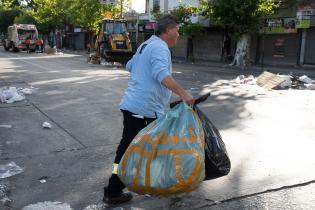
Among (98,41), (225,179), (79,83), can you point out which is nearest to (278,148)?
(225,179)

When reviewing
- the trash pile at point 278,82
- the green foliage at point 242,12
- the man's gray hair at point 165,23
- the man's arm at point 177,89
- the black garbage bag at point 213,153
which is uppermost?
the green foliage at point 242,12

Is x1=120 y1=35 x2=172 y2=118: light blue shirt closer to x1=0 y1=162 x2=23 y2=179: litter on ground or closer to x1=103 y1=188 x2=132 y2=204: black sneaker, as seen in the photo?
x1=103 y1=188 x2=132 y2=204: black sneaker

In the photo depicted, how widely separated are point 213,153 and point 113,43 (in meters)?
20.2

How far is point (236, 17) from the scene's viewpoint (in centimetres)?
2605

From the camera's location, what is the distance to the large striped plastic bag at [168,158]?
354 cm

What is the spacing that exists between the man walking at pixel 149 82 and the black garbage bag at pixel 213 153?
1.28 feet

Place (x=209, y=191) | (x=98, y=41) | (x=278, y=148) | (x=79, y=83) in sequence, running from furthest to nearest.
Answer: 1. (x=98, y=41)
2. (x=79, y=83)
3. (x=278, y=148)
4. (x=209, y=191)

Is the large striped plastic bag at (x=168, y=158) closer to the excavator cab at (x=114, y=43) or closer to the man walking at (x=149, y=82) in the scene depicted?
the man walking at (x=149, y=82)

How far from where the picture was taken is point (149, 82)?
403 centimetres

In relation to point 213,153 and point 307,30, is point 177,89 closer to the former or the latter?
point 213,153

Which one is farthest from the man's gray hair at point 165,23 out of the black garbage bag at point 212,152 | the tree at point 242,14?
the tree at point 242,14

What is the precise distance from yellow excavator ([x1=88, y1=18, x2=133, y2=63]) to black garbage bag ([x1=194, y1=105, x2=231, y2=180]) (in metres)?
19.6

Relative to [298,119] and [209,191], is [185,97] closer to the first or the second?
[209,191]

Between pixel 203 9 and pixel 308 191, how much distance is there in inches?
1014
